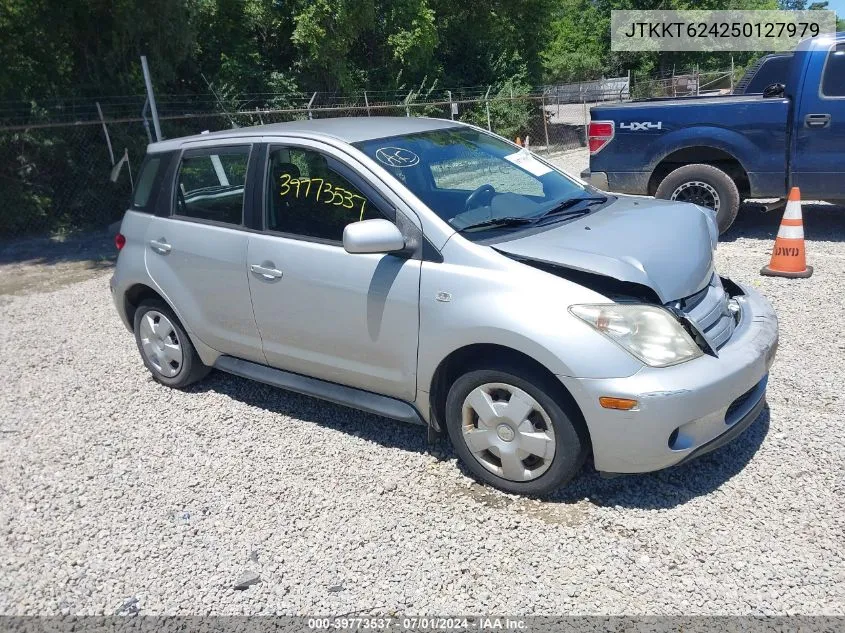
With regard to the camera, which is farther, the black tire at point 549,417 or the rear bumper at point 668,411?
the black tire at point 549,417

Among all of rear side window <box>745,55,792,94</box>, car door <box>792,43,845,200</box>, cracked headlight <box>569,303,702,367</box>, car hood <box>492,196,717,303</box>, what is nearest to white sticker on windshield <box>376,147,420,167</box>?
car hood <box>492,196,717,303</box>

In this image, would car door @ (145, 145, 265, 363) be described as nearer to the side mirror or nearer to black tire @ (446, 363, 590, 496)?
the side mirror

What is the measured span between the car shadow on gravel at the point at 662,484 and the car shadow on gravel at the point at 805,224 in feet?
16.7

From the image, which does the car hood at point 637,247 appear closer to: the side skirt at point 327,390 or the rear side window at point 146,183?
the side skirt at point 327,390

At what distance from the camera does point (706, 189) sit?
25.5ft

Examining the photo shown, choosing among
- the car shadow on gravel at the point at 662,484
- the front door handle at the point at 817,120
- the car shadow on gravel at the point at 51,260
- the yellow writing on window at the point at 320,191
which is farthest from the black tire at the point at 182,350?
the front door handle at the point at 817,120

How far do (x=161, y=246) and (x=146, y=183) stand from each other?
0.60 metres

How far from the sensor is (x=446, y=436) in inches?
161

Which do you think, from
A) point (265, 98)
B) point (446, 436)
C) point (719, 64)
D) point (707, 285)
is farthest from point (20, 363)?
point (719, 64)

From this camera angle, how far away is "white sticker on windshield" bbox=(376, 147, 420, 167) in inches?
152

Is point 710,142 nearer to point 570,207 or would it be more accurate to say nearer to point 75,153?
point 570,207

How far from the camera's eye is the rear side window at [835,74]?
23.7 feet

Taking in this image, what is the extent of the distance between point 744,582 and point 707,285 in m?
1.50

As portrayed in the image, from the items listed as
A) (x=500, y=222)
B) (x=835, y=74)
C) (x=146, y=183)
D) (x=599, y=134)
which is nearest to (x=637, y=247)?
(x=500, y=222)
